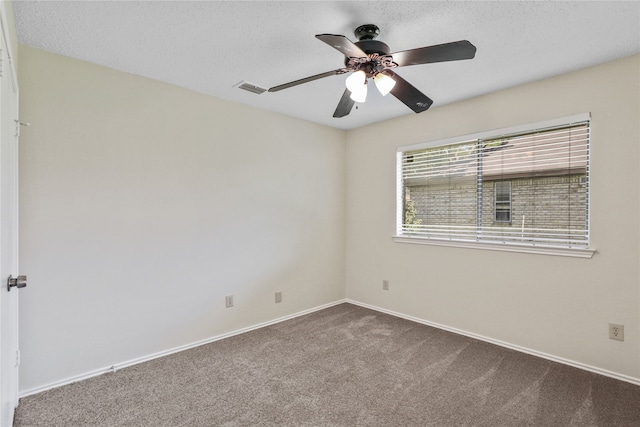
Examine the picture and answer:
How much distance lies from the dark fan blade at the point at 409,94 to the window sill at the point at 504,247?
1.57m

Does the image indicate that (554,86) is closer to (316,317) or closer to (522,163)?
(522,163)

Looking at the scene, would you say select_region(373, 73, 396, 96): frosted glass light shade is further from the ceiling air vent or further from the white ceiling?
the ceiling air vent

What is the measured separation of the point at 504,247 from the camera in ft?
9.98

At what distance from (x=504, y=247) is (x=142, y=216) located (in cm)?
318

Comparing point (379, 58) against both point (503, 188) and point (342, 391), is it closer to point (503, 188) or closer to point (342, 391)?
point (503, 188)

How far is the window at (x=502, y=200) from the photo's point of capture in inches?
122

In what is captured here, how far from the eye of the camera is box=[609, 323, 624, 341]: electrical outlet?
8.00 ft

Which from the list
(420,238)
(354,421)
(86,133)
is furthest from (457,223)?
(86,133)

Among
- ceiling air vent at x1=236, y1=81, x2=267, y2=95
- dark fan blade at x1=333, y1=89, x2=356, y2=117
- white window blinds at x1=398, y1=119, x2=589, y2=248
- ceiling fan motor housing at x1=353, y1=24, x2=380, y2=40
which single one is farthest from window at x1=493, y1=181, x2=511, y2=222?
ceiling air vent at x1=236, y1=81, x2=267, y2=95

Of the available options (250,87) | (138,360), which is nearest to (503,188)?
(250,87)

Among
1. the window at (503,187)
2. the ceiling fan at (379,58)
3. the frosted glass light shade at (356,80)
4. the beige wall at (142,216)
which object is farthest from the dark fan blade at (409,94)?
the beige wall at (142,216)

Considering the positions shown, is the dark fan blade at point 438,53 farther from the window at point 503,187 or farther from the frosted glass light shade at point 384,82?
the window at point 503,187

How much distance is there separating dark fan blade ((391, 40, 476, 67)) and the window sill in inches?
74.6

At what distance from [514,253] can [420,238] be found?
0.95 meters
